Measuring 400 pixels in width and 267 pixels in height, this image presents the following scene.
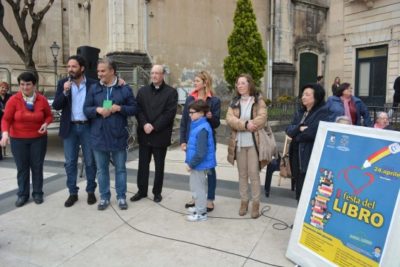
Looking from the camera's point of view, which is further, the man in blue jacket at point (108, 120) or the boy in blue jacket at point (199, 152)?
the man in blue jacket at point (108, 120)

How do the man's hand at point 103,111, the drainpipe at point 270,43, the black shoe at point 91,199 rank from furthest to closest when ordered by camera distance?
the drainpipe at point 270,43
the black shoe at point 91,199
the man's hand at point 103,111

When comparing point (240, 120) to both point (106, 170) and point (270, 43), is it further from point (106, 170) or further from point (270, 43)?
point (270, 43)

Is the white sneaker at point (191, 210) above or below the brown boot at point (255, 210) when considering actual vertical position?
below

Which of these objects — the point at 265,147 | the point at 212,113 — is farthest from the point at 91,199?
the point at 265,147

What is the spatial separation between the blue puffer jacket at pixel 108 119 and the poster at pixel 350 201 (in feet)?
8.02

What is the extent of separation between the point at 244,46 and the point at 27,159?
1031 centimetres

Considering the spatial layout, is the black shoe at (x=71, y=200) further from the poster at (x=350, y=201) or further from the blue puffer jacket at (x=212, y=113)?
the poster at (x=350, y=201)

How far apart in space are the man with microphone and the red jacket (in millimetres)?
306

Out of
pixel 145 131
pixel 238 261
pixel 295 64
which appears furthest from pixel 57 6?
pixel 238 261

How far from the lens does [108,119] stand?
15.3 feet

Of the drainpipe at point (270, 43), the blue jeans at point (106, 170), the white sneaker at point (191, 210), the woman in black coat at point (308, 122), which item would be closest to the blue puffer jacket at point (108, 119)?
the blue jeans at point (106, 170)

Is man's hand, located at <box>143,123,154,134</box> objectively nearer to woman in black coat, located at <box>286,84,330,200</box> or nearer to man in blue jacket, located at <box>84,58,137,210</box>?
man in blue jacket, located at <box>84,58,137,210</box>

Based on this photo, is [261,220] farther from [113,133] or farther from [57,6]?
[57,6]

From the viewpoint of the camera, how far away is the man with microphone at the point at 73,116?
4.81 m
